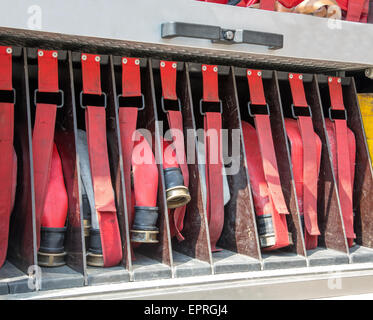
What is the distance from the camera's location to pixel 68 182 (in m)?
1.27

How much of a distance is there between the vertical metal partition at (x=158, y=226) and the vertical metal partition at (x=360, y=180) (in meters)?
0.59

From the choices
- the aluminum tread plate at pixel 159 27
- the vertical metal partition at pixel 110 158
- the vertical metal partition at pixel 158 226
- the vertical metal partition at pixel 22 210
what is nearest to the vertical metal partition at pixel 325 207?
the aluminum tread plate at pixel 159 27

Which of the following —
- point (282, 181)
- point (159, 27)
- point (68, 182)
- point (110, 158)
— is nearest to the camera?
point (159, 27)

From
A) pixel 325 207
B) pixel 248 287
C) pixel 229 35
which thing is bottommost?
pixel 248 287

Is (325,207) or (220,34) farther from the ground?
(220,34)

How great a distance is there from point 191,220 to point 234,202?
6.1 inches

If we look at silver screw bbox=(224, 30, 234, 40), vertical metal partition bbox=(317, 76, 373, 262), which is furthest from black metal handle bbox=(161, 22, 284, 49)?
vertical metal partition bbox=(317, 76, 373, 262)

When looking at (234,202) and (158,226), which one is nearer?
(158,226)

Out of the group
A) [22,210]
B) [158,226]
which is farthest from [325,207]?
[22,210]

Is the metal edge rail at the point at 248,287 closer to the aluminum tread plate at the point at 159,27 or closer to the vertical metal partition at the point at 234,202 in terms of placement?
the vertical metal partition at the point at 234,202

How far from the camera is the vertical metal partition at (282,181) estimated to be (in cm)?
137

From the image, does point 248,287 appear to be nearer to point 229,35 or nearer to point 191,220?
point 191,220
